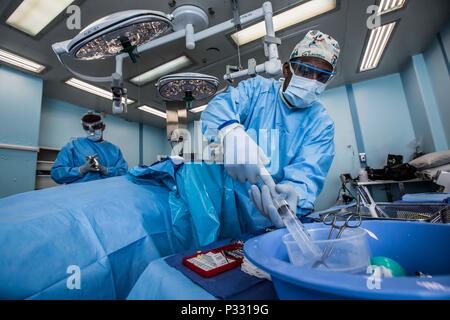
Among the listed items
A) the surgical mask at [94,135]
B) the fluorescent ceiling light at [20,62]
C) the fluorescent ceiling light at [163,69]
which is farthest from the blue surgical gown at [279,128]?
the fluorescent ceiling light at [20,62]

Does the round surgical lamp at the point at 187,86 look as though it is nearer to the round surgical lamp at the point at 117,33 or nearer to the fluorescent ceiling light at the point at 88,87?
the round surgical lamp at the point at 117,33

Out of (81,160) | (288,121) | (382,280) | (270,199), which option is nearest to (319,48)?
(288,121)

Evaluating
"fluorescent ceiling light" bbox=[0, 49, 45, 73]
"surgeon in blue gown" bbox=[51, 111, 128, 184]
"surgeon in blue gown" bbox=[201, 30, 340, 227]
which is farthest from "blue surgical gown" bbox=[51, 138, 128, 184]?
"surgeon in blue gown" bbox=[201, 30, 340, 227]

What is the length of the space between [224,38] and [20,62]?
2438 millimetres

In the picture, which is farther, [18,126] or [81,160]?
[18,126]

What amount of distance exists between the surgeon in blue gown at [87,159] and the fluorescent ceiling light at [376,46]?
3.08m

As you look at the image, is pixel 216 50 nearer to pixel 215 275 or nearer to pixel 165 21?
pixel 165 21

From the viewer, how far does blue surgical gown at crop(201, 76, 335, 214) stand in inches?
33.4

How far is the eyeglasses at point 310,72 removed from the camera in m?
0.98

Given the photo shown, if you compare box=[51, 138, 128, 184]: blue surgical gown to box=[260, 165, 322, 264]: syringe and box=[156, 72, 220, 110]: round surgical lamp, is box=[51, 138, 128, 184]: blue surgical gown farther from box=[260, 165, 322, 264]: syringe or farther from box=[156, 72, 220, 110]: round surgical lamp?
box=[260, 165, 322, 264]: syringe

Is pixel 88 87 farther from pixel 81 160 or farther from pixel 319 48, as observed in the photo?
pixel 319 48

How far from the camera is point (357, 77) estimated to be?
3.64 metres

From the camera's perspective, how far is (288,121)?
1.03 meters

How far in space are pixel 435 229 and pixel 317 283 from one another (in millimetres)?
341
